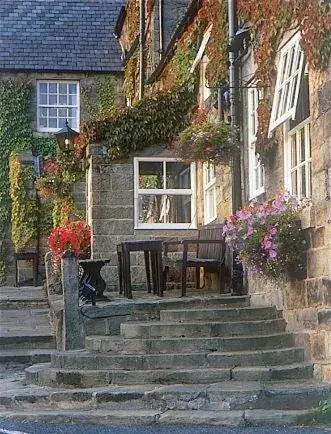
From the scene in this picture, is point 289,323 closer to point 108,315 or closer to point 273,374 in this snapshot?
point 273,374

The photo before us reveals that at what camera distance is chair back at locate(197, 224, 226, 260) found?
1050cm

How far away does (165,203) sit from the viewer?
1305 cm

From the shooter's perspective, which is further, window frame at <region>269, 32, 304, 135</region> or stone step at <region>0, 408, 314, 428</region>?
window frame at <region>269, 32, 304, 135</region>

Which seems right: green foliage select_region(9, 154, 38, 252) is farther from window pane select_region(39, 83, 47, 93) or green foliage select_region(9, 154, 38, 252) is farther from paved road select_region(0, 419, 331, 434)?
paved road select_region(0, 419, 331, 434)

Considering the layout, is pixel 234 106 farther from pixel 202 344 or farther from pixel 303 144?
pixel 202 344

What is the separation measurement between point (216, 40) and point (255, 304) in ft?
13.9

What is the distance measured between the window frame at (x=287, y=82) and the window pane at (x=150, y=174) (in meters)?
4.22

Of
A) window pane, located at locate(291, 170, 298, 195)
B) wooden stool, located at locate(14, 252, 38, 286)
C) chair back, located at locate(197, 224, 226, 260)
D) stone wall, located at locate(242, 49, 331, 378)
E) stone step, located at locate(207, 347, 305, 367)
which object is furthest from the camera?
wooden stool, located at locate(14, 252, 38, 286)

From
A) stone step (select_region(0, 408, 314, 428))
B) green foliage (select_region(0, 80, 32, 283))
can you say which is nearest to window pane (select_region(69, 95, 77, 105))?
green foliage (select_region(0, 80, 32, 283))

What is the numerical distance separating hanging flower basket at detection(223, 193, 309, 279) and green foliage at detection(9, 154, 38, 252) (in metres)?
12.5

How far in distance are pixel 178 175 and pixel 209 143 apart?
3248 millimetres

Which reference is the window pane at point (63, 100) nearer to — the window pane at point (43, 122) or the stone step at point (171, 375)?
the window pane at point (43, 122)

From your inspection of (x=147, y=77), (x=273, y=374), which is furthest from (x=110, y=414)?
(x=147, y=77)

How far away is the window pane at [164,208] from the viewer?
42.2 ft
